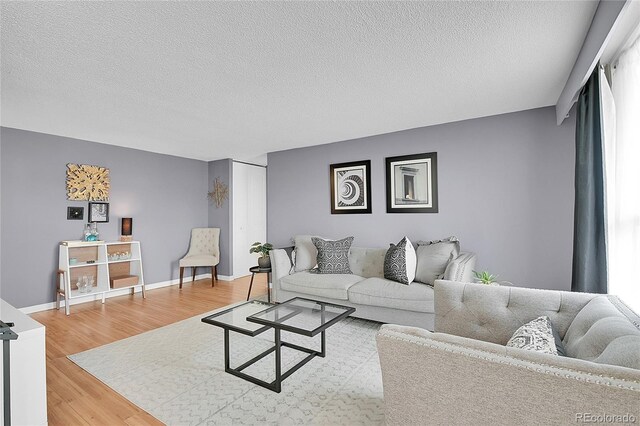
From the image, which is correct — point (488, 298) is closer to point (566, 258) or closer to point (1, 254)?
point (566, 258)

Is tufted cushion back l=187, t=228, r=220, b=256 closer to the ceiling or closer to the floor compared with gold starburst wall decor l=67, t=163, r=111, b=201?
closer to the floor

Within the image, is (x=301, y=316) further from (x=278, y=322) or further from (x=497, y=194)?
(x=497, y=194)

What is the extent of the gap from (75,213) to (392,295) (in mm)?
4579

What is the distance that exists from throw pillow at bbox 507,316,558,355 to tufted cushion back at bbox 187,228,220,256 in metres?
5.28

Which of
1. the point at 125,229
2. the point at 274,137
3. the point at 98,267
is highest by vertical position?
the point at 274,137

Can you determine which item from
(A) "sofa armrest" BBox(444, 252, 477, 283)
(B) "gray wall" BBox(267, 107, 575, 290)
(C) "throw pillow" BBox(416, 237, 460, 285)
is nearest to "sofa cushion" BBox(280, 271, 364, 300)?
(C) "throw pillow" BBox(416, 237, 460, 285)

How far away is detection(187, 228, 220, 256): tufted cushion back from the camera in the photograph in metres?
5.80

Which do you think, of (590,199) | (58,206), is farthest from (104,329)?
(590,199)

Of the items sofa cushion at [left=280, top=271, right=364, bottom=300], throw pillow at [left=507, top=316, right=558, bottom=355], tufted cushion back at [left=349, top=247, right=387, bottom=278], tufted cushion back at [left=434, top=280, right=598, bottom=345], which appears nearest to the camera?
throw pillow at [left=507, top=316, right=558, bottom=355]

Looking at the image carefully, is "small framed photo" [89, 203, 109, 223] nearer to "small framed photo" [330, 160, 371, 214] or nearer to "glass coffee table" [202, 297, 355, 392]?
"glass coffee table" [202, 297, 355, 392]

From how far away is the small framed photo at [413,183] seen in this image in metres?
3.86

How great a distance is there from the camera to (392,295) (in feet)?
10.2

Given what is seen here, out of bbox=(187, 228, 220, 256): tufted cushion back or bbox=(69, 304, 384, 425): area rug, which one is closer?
bbox=(69, 304, 384, 425): area rug

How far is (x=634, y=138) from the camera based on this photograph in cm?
195
